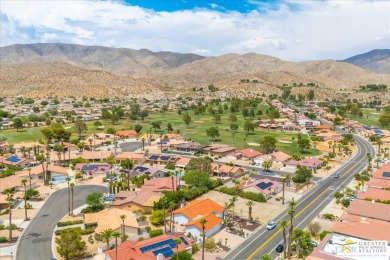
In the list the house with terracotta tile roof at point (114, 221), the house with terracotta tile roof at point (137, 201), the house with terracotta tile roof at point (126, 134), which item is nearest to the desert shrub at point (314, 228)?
the house with terracotta tile roof at point (114, 221)

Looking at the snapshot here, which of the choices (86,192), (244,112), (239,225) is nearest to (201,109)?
(244,112)

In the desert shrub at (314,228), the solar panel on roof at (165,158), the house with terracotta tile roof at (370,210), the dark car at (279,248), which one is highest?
the house with terracotta tile roof at (370,210)

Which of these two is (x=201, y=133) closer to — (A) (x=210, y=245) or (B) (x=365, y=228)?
(A) (x=210, y=245)

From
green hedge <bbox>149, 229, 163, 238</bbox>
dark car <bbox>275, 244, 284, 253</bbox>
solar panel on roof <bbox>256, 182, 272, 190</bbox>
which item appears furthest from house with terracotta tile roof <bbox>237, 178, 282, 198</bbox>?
green hedge <bbox>149, 229, 163, 238</bbox>

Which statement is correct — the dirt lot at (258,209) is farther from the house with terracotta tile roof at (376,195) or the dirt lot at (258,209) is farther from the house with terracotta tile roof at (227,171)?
the house with terracotta tile roof at (227,171)

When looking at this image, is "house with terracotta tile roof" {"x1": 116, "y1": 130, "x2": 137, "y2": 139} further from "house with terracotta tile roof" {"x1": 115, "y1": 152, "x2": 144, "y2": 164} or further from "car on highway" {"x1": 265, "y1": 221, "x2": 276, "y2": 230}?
"car on highway" {"x1": 265, "y1": 221, "x2": 276, "y2": 230}

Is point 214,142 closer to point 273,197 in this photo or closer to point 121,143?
point 121,143
